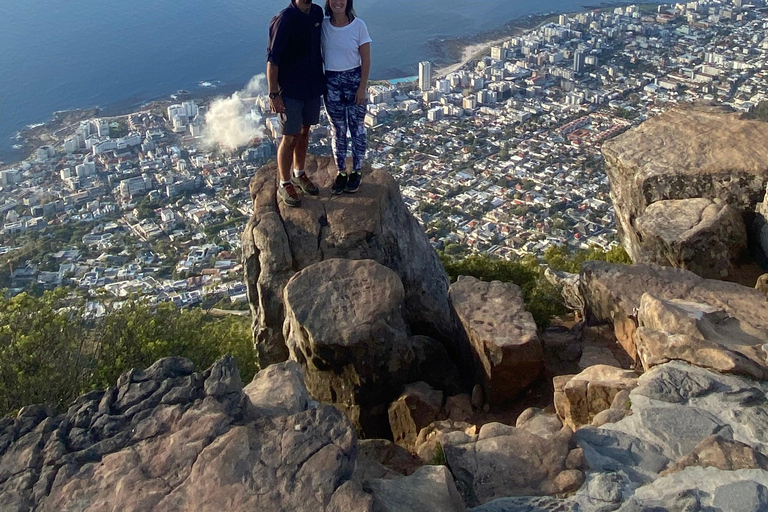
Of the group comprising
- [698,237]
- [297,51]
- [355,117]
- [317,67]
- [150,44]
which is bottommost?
[150,44]

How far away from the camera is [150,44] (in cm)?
5450

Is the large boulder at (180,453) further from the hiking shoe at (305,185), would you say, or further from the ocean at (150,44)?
the ocean at (150,44)

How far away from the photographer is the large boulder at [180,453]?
4527mm

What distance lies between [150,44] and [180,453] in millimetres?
55386

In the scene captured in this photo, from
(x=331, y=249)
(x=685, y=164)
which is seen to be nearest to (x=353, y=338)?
(x=331, y=249)

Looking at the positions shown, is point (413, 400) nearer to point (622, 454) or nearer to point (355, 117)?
point (622, 454)

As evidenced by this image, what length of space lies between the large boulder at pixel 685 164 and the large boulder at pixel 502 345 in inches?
110

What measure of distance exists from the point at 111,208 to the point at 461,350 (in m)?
24.2

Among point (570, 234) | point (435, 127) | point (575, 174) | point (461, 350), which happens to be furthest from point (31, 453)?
point (435, 127)

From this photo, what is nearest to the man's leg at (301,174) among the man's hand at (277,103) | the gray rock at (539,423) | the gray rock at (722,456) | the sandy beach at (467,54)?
the man's hand at (277,103)

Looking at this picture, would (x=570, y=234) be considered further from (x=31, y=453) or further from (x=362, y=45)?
(x=31, y=453)

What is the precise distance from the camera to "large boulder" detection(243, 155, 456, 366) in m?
8.70

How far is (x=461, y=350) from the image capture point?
27.1ft

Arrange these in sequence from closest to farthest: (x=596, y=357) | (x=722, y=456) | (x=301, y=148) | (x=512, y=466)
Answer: (x=722, y=456) → (x=512, y=466) → (x=596, y=357) → (x=301, y=148)
